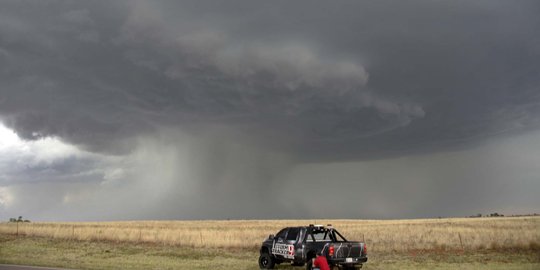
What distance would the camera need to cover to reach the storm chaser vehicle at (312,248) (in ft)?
59.2

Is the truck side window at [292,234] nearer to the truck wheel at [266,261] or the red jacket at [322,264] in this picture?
the truck wheel at [266,261]

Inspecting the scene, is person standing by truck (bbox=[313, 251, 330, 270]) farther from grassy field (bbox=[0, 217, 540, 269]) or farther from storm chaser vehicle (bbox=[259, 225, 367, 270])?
grassy field (bbox=[0, 217, 540, 269])

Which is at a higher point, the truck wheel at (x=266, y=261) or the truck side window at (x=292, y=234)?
the truck side window at (x=292, y=234)

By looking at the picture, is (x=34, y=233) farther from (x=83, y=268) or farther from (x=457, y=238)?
(x=457, y=238)

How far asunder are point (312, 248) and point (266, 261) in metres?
3.70

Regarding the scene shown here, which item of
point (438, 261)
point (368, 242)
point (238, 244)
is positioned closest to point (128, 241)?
point (238, 244)

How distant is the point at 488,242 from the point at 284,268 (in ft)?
55.1

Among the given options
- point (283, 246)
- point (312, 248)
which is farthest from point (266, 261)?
point (312, 248)

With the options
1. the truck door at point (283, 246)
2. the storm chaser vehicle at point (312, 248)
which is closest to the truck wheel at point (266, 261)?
the storm chaser vehicle at point (312, 248)

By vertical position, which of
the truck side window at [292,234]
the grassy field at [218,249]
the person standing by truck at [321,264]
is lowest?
the grassy field at [218,249]

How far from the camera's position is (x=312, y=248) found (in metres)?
19.0

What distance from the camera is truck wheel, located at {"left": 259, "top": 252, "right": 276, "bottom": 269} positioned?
21.5 metres

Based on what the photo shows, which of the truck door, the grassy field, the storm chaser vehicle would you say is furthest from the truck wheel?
the grassy field

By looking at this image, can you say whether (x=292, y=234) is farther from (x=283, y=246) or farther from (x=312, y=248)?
(x=312, y=248)
